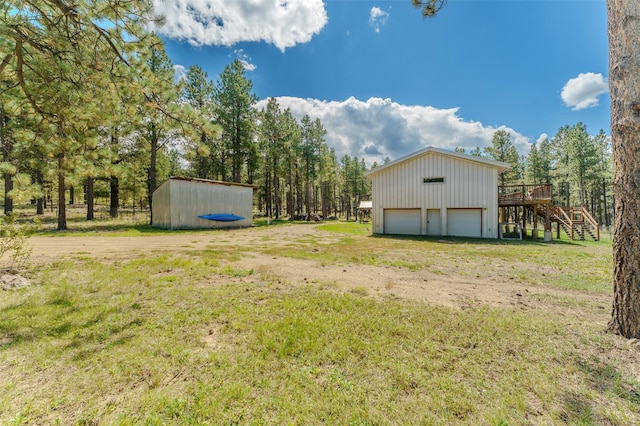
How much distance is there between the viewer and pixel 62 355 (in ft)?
8.46

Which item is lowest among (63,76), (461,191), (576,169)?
(461,191)

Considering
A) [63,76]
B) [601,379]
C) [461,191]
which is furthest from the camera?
[461,191]

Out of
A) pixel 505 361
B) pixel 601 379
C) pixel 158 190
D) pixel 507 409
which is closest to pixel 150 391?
pixel 507 409

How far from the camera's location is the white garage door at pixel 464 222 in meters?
14.9

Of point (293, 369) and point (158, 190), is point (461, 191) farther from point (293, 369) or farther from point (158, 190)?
point (158, 190)

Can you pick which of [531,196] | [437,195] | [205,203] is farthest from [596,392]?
[205,203]

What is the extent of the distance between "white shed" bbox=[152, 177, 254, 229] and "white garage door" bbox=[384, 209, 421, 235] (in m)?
12.7

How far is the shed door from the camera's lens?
15617 mm

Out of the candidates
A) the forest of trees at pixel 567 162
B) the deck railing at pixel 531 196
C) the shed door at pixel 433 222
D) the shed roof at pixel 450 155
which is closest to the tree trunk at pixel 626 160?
the shed roof at pixel 450 155

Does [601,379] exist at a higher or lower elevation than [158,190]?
lower

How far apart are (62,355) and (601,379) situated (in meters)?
5.30

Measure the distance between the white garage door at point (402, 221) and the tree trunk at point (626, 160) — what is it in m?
13.4

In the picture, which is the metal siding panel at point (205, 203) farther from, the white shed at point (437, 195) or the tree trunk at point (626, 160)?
the tree trunk at point (626, 160)

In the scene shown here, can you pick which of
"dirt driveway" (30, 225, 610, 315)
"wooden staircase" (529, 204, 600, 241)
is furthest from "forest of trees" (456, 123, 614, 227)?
"dirt driveway" (30, 225, 610, 315)
